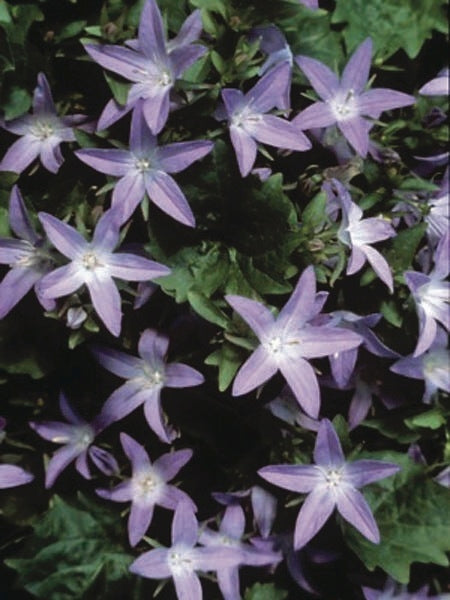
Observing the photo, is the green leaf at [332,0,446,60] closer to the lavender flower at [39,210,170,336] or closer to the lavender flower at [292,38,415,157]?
the lavender flower at [292,38,415,157]

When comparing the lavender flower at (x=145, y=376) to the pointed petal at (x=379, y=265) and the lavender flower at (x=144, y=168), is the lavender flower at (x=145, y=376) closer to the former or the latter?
the lavender flower at (x=144, y=168)

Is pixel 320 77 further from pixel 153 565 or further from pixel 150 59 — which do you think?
pixel 153 565

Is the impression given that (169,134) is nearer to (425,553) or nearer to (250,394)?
(250,394)

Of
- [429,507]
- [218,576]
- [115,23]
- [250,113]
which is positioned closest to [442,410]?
[429,507]

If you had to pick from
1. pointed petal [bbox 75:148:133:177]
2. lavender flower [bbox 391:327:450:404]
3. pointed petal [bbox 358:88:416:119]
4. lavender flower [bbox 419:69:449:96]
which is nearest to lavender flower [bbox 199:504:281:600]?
lavender flower [bbox 391:327:450:404]

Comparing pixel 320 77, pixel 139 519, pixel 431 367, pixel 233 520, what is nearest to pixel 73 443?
pixel 139 519

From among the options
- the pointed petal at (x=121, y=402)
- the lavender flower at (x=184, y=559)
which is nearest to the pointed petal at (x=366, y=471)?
the lavender flower at (x=184, y=559)
